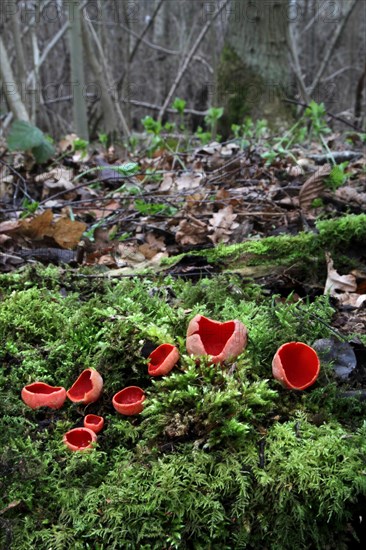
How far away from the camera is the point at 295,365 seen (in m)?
1.65

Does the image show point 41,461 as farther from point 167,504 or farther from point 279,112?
point 279,112

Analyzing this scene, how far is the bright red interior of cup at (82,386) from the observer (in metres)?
1.72

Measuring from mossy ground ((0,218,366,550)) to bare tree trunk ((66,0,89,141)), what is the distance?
5142 millimetres

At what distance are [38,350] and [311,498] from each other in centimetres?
104

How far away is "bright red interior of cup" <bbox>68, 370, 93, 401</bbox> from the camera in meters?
1.72

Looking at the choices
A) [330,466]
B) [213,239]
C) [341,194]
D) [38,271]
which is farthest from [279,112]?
[330,466]

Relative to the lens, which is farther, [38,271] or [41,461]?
[38,271]

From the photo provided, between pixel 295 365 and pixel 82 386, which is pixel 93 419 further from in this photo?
pixel 295 365

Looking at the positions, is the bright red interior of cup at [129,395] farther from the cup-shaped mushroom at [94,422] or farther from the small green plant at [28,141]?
the small green plant at [28,141]

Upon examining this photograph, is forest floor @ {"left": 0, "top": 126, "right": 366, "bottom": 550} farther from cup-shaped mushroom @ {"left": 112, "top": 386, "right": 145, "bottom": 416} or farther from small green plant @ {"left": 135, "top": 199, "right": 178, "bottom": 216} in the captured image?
small green plant @ {"left": 135, "top": 199, "right": 178, "bottom": 216}

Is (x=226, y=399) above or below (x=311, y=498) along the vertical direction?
above

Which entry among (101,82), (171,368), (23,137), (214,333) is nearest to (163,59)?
(101,82)

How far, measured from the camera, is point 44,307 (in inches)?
82.7

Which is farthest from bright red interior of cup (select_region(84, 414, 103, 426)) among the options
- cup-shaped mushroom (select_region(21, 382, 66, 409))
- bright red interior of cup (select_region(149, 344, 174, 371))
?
bright red interior of cup (select_region(149, 344, 174, 371))
